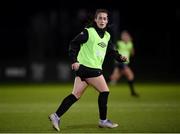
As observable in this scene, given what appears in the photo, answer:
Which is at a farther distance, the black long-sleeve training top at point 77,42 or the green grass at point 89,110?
the green grass at point 89,110

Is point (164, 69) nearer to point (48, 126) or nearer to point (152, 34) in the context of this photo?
point (152, 34)

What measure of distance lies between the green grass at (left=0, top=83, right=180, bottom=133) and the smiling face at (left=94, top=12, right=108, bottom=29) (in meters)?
1.96

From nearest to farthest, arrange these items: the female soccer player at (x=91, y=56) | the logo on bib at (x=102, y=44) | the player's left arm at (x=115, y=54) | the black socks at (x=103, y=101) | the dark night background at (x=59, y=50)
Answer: the female soccer player at (x=91, y=56) < the logo on bib at (x=102, y=44) < the black socks at (x=103, y=101) < the player's left arm at (x=115, y=54) < the dark night background at (x=59, y=50)

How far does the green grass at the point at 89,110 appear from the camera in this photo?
484 inches

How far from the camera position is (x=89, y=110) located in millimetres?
15742

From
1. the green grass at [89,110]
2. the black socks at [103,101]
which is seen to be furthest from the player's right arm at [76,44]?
the green grass at [89,110]

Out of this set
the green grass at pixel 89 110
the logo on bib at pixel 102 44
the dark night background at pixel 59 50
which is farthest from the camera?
the dark night background at pixel 59 50

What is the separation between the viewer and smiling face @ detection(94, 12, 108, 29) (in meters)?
11.9

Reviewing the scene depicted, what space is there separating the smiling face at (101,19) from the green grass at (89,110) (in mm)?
1963

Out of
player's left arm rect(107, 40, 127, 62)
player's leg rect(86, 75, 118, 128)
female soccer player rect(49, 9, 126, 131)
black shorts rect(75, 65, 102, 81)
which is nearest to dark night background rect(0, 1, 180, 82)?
player's left arm rect(107, 40, 127, 62)

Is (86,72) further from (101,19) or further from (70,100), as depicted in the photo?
(101,19)

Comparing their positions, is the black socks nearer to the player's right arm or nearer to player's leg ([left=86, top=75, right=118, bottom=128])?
player's leg ([left=86, top=75, right=118, bottom=128])

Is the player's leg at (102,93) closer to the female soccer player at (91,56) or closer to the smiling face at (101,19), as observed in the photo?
the female soccer player at (91,56)

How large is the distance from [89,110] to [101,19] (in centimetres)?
431
